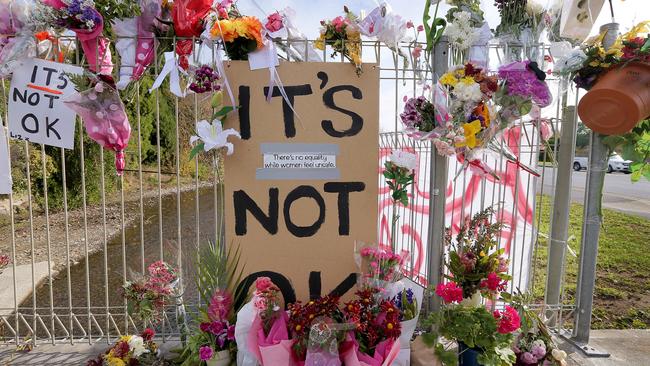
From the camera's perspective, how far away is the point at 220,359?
201 centimetres

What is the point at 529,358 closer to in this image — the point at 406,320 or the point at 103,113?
the point at 406,320

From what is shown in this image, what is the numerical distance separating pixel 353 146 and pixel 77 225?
23.9 ft

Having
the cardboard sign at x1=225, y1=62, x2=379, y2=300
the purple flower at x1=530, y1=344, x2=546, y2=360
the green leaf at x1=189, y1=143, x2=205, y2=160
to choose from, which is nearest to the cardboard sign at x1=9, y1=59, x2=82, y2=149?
the green leaf at x1=189, y1=143, x2=205, y2=160

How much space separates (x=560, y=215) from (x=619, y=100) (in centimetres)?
93

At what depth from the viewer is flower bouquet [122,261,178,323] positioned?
208 cm

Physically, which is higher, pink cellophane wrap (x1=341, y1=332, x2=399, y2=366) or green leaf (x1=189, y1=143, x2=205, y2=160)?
green leaf (x1=189, y1=143, x2=205, y2=160)

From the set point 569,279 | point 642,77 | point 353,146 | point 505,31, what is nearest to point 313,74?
point 353,146

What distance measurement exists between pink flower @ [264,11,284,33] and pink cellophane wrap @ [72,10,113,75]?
2.81ft

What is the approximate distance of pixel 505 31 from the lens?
7.67ft

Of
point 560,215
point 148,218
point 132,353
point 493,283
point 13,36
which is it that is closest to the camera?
point 493,283

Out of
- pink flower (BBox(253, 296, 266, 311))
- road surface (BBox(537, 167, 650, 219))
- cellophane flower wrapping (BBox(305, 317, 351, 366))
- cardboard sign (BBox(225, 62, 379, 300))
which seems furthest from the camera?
A: road surface (BBox(537, 167, 650, 219))

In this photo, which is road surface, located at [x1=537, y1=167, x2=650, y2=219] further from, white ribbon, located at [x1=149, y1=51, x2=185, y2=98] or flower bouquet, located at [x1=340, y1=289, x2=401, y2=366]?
white ribbon, located at [x1=149, y1=51, x2=185, y2=98]

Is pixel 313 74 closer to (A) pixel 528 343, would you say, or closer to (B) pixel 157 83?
(B) pixel 157 83

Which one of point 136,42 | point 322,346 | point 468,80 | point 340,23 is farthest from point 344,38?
point 322,346
